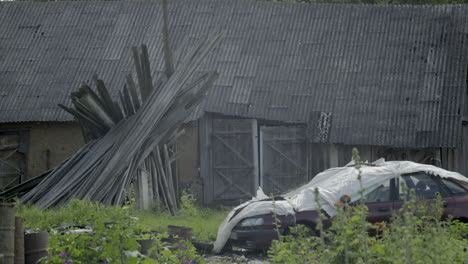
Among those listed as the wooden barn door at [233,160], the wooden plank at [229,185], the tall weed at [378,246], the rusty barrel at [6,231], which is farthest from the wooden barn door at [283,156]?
the rusty barrel at [6,231]

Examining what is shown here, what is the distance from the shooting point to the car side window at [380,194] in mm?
13305

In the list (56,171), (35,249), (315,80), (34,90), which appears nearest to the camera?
(35,249)

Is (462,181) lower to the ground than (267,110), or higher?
lower

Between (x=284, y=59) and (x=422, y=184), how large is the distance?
8.93 meters

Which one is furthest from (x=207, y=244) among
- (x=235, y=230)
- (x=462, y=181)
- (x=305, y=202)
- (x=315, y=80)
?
(x=315, y=80)

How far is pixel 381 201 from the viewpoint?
13.3 meters

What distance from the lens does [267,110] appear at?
2056 cm

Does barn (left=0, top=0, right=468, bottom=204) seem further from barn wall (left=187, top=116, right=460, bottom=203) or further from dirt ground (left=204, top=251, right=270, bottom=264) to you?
dirt ground (left=204, top=251, right=270, bottom=264)

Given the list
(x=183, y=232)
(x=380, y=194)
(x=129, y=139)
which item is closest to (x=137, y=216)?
(x=183, y=232)

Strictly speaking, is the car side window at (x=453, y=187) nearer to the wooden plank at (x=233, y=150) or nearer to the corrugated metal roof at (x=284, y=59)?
the corrugated metal roof at (x=284, y=59)

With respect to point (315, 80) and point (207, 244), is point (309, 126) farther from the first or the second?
point (207, 244)

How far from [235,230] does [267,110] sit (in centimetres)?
733

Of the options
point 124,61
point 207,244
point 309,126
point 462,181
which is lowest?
point 207,244

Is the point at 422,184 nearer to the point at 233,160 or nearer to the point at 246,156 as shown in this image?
the point at 246,156
